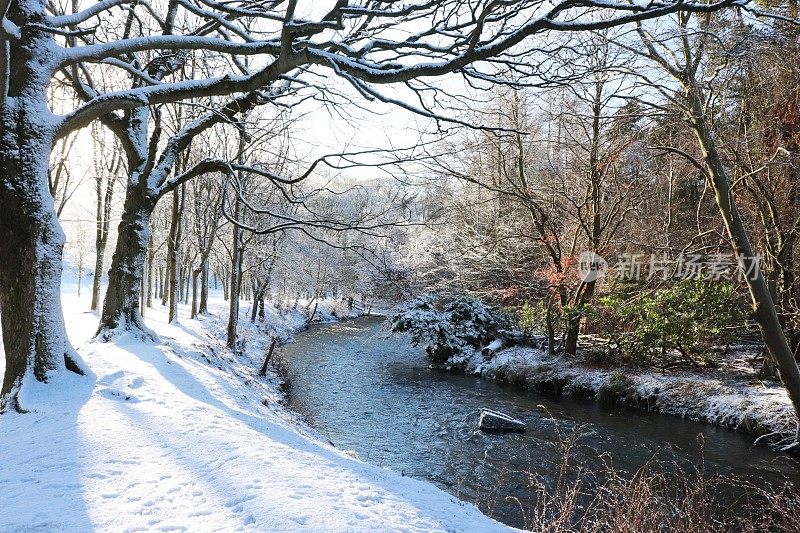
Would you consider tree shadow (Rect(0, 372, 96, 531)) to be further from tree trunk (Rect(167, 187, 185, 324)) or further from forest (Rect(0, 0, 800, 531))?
tree trunk (Rect(167, 187, 185, 324))

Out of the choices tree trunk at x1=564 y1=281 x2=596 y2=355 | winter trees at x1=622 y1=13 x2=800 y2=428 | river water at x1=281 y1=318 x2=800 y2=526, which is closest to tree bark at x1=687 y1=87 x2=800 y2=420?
winter trees at x1=622 y1=13 x2=800 y2=428

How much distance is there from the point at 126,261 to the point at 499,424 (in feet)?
26.9

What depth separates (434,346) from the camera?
58.0 feet

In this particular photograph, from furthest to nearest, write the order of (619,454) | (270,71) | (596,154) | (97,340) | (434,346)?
(434,346)
(596,154)
(619,454)
(97,340)
(270,71)

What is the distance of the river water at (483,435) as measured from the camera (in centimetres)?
793

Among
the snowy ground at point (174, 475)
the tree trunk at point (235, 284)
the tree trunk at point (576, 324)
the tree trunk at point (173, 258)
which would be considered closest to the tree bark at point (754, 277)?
the snowy ground at point (174, 475)

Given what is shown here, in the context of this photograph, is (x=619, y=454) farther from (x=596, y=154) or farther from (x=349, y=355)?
(x=349, y=355)

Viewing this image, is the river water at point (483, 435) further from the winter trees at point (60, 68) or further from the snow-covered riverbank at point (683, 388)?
the winter trees at point (60, 68)

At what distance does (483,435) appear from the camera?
982 cm

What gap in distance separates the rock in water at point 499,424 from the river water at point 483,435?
22 centimetres

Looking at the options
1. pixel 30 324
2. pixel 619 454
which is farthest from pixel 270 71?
pixel 619 454

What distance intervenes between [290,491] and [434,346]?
1442 centimetres

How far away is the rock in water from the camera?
1005 cm

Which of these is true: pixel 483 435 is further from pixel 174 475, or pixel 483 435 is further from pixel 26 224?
pixel 26 224
